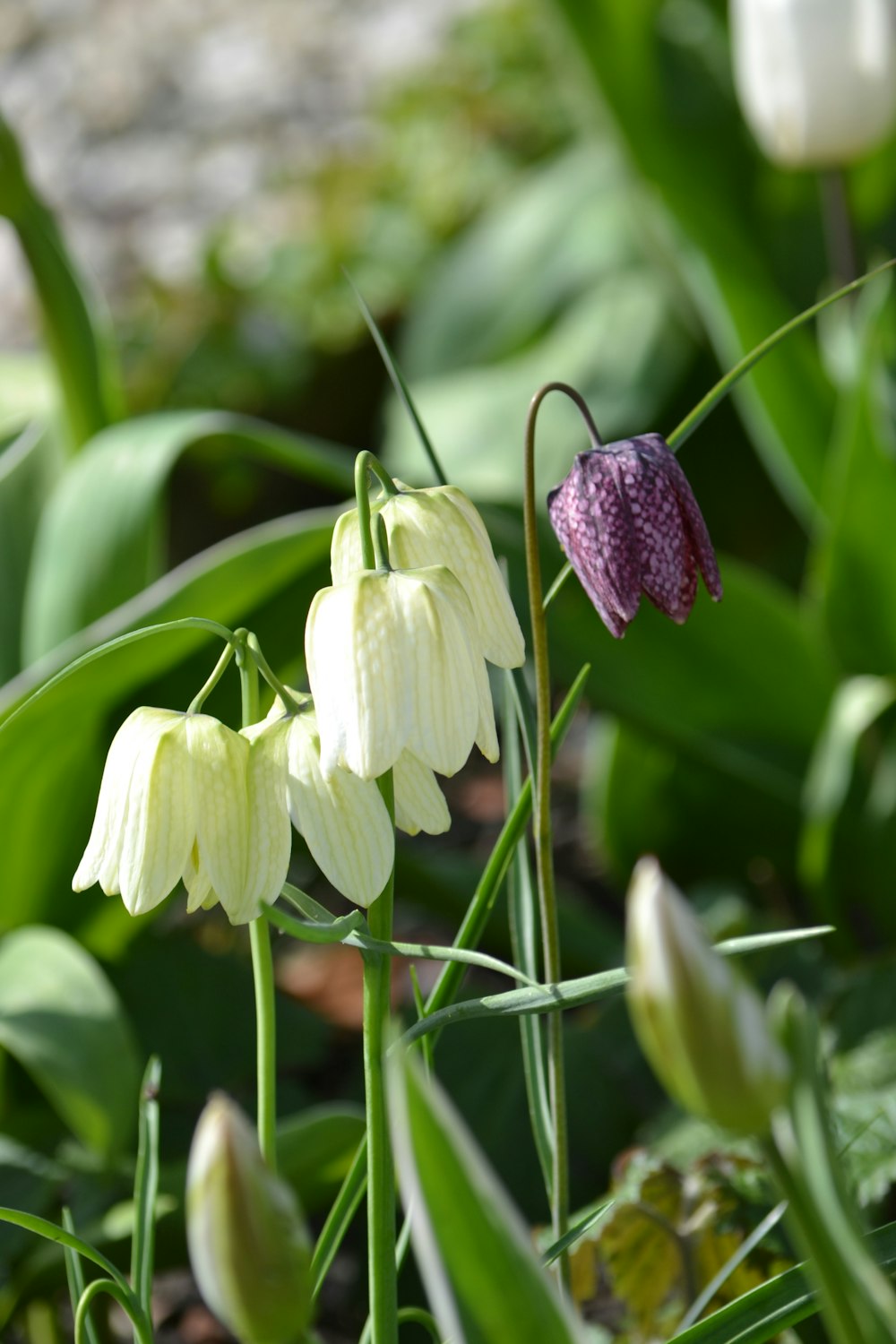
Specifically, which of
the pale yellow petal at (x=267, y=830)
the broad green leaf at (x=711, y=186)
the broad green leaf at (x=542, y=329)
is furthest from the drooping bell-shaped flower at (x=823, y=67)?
the pale yellow petal at (x=267, y=830)

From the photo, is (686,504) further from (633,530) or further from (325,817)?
(325,817)

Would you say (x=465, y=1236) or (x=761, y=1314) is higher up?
(x=465, y=1236)

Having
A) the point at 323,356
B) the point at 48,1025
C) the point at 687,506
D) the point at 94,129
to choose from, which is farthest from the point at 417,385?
the point at 687,506

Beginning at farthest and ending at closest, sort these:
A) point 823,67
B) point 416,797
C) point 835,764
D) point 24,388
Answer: point 24,388
point 823,67
point 835,764
point 416,797

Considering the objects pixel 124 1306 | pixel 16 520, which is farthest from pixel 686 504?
pixel 16 520

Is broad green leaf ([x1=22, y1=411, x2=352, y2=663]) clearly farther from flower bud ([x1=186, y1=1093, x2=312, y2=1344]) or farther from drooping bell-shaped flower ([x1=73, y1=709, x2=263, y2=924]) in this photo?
flower bud ([x1=186, y1=1093, x2=312, y2=1344])

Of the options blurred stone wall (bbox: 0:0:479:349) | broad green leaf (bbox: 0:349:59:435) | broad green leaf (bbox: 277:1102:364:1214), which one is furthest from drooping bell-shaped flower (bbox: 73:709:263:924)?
blurred stone wall (bbox: 0:0:479:349)

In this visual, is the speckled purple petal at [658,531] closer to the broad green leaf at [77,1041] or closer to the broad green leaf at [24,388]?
the broad green leaf at [77,1041]
